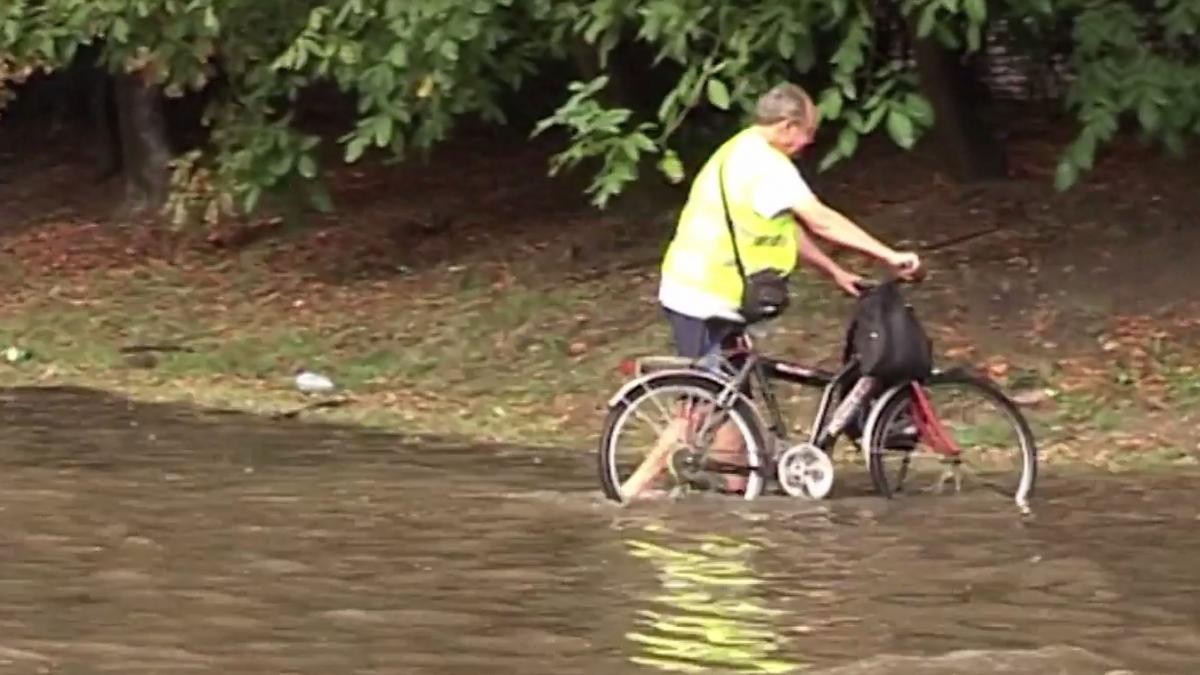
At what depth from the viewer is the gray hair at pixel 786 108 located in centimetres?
957

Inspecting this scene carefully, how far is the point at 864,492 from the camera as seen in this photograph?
9.98 meters

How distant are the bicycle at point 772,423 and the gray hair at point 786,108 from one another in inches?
36.1

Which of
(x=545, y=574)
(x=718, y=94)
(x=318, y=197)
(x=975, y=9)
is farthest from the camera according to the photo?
(x=318, y=197)

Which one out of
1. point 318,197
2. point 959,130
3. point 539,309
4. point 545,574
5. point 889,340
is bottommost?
point 539,309

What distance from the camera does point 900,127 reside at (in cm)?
1210

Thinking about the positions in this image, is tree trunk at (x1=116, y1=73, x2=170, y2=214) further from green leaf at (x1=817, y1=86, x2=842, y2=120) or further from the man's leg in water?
the man's leg in water

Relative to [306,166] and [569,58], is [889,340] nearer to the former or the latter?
[569,58]

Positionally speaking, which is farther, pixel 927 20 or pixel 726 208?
pixel 927 20

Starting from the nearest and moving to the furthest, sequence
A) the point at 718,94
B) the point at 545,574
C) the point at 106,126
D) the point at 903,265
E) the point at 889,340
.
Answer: the point at 545,574 → the point at 903,265 → the point at 889,340 → the point at 718,94 → the point at 106,126

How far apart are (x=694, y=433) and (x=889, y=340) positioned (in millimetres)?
916

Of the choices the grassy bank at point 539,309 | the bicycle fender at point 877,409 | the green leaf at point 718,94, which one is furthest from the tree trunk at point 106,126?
the bicycle fender at point 877,409

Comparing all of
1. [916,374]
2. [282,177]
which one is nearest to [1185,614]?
[916,374]

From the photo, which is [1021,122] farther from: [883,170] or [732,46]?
[732,46]

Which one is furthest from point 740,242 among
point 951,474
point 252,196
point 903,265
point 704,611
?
point 252,196
